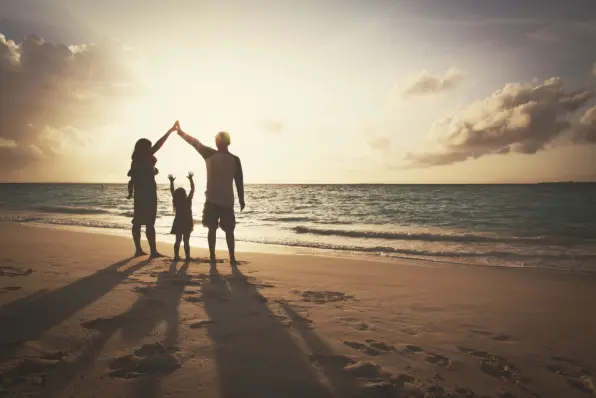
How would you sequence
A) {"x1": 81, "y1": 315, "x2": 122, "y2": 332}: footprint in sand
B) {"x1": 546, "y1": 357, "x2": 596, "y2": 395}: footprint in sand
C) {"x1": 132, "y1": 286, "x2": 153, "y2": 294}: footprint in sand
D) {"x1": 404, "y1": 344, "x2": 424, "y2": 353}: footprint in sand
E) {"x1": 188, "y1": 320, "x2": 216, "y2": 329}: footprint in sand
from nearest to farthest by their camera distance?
{"x1": 546, "y1": 357, "x2": 596, "y2": 395}: footprint in sand < {"x1": 404, "y1": 344, "x2": 424, "y2": 353}: footprint in sand < {"x1": 81, "y1": 315, "x2": 122, "y2": 332}: footprint in sand < {"x1": 188, "y1": 320, "x2": 216, "y2": 329}: footprint in sand < {"x1": 132, "y1": 286, "x2": 153, "y2": 294}: footprint in sand

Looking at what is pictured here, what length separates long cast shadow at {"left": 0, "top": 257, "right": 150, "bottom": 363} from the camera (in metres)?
3.08

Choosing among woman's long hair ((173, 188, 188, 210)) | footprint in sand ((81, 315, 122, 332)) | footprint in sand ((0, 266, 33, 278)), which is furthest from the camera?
woman's long hair ((173, 188, 188, 210))

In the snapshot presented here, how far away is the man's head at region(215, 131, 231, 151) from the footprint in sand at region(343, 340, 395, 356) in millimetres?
4483

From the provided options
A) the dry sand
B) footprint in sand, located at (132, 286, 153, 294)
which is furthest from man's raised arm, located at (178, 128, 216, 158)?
footprint in sand, located at (132, 286, 153, 294)

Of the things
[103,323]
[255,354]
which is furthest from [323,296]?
[103,323]

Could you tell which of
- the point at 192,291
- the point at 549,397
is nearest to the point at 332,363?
the point at 549,397

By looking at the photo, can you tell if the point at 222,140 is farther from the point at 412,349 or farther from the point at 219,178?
the point at 412,349

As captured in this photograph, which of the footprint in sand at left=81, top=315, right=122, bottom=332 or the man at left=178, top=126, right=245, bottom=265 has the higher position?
the man at left=178, top=126, right=245, bottom=265

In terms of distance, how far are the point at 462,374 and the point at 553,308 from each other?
9.91 feet

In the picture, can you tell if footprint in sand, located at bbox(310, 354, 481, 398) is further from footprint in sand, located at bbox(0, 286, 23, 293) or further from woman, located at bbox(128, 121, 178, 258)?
woman, located at bbox(128, 121, 178, 258)

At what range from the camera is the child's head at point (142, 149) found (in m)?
7.29

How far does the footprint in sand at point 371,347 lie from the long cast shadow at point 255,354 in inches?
20.3

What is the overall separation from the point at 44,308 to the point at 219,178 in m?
3.47

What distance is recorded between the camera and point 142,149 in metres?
7.33
